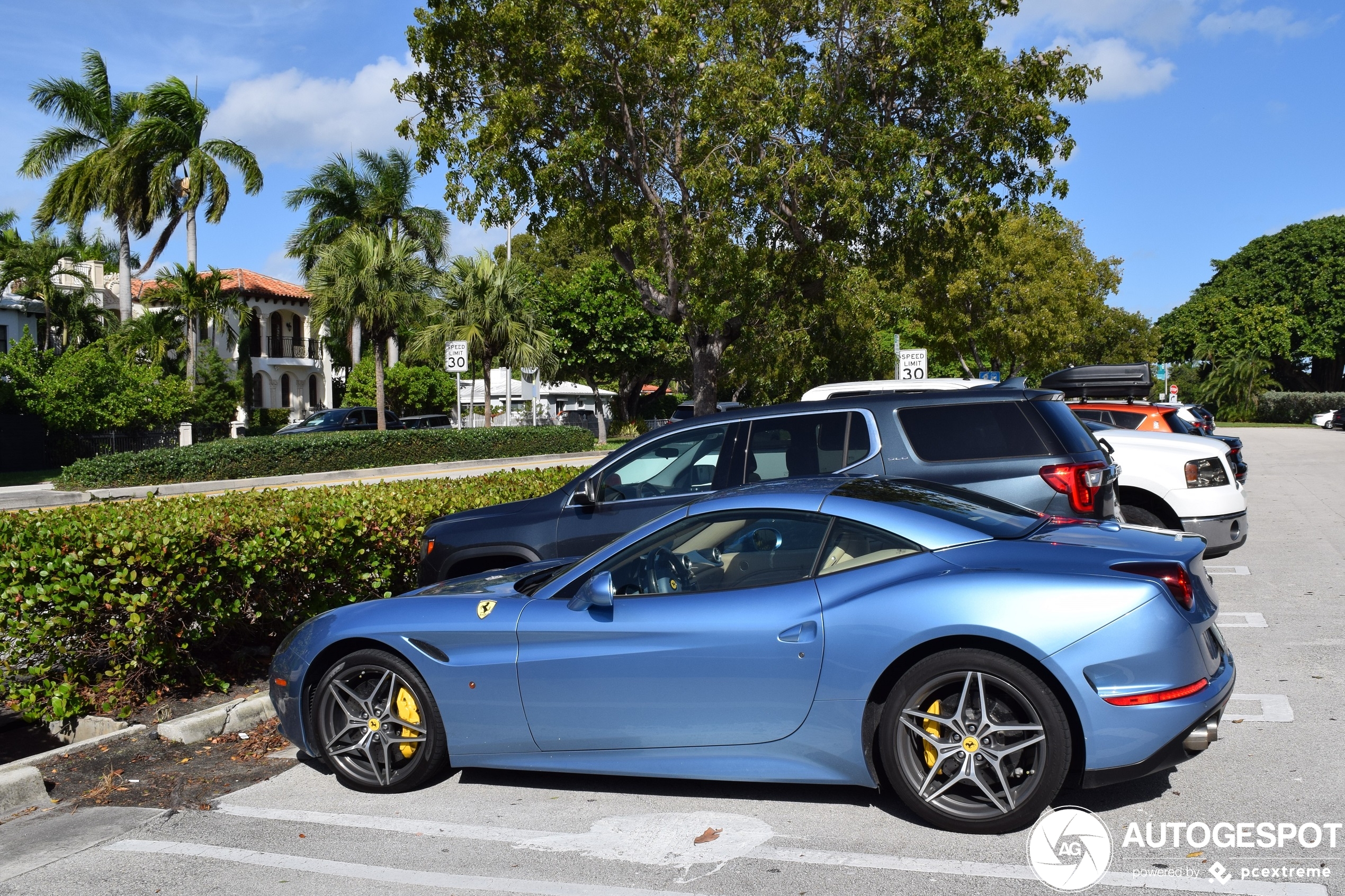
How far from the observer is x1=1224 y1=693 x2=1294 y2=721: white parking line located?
18.8ft

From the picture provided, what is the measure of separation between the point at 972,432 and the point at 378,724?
411cm

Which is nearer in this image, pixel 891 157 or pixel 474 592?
pixel 474 592

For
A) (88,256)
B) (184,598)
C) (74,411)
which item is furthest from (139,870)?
(88,256)

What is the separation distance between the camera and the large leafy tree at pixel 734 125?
17.8 meters

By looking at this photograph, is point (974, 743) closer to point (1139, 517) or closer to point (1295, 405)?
point (1139, 517)

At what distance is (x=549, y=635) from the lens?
4785 mm

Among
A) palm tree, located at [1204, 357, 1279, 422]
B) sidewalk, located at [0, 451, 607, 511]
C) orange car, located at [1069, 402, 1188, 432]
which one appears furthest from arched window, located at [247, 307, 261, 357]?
palm tree, located at [1204, 357, 1279, 422]

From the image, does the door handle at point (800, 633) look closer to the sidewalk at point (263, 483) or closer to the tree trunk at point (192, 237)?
the sidewalk at point (263, 483)

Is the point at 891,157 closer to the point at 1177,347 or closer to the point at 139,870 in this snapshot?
the point at 139,870

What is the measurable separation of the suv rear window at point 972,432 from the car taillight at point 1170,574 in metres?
2.81

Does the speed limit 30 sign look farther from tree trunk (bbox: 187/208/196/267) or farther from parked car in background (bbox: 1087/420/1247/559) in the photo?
parked car in background (bbox: 1087/420/1247/559)

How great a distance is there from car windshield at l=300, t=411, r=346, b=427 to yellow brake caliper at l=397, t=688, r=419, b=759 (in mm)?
33282

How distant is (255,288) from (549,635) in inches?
2125

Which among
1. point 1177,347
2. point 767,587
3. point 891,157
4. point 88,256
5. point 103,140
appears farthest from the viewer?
point 1177,347
